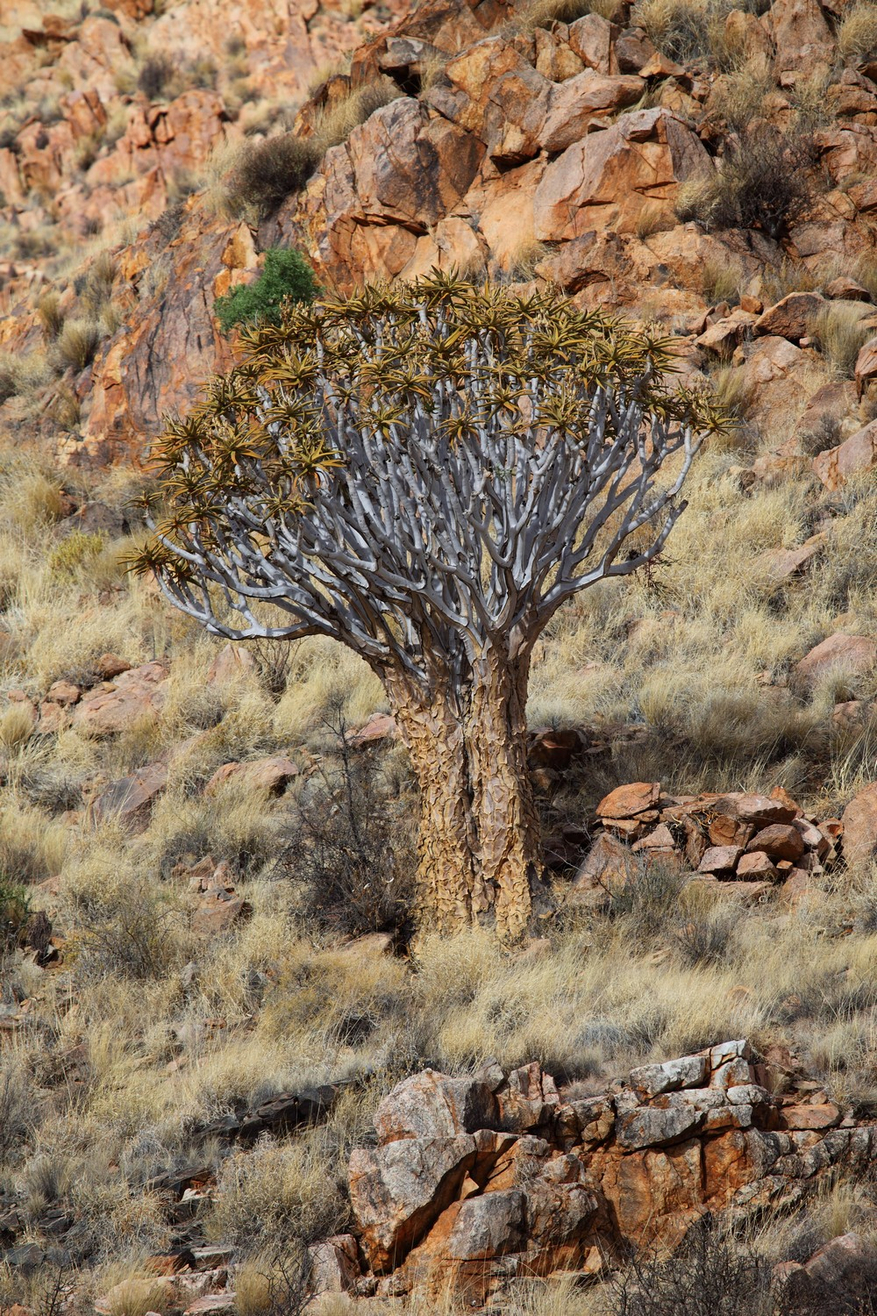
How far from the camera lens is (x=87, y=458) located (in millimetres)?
14906

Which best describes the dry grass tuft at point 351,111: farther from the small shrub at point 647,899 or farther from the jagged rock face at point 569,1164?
the jagged rock face at point 569,1164

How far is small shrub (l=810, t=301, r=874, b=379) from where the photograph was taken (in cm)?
1194

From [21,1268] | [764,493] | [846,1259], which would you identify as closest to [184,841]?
[21,1268]

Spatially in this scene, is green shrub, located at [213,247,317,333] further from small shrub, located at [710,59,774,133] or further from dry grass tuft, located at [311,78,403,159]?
small shrub, located at [710,59,774,133]

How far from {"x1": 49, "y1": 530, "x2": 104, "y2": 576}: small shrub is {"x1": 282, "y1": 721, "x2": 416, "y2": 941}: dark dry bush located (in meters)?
6.37

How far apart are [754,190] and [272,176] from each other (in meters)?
6.85

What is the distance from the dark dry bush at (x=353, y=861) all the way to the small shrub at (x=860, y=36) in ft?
40.7

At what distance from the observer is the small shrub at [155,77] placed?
22672 mm

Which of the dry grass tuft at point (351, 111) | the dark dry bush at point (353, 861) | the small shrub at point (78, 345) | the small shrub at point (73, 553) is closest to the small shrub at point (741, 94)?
the dry grass tuft at point (351, 111)

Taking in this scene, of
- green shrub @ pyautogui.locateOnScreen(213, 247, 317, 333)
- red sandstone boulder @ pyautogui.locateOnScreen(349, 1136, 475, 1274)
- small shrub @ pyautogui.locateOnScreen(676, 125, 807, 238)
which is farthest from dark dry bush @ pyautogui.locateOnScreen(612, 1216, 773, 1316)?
small shrub @ pyautogui.locateOnScreen(676, 125, 807, 238)

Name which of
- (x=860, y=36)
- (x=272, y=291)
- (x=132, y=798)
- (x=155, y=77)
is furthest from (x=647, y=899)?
(x=155, y=77)

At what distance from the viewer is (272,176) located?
15.7 m

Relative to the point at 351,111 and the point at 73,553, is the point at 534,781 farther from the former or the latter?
the point at 351,111

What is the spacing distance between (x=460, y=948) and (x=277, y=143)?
45.2 ft
